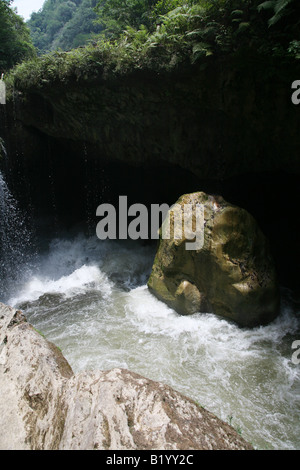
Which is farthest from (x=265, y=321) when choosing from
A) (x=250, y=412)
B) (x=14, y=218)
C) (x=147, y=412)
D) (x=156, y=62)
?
(x=14, y=218)

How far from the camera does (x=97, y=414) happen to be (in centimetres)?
249

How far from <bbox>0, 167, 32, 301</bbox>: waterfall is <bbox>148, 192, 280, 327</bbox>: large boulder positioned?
600 centimetres

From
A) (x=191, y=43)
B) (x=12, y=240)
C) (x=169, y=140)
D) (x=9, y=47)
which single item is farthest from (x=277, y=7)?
(x=9, y=47)

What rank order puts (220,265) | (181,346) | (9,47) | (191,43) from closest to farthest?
1. (181,346)
2. (220,265)
3. (191,43)
4. (9,47)

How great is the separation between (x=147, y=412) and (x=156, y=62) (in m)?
7.12

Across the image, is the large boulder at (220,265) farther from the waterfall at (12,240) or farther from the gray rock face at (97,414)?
the waterfall at (12,240)

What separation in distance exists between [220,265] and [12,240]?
796 cm

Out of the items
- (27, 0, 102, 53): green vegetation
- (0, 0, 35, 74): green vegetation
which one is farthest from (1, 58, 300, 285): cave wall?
(27, 0, 102, 53): green vegetation

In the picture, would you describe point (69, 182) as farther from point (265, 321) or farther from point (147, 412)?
point (147, 412)

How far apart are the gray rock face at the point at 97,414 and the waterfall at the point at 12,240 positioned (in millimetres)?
7276

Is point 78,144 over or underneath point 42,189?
over

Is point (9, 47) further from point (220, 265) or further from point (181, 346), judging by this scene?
point (181, 346)

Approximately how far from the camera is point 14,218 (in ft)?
34.8

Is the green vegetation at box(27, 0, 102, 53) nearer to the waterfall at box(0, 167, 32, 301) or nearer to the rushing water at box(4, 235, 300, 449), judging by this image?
the waterfall at box(0, 167, 32, 301)
